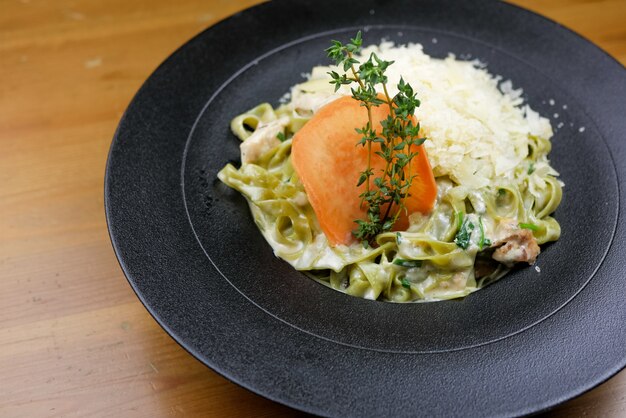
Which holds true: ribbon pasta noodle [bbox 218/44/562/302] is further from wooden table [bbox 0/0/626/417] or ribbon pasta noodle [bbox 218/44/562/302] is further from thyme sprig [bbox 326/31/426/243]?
wooden table [bbox 0/0/626/417]

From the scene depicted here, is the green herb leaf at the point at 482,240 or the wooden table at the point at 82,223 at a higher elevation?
the green herb leaf at the point at 482,240

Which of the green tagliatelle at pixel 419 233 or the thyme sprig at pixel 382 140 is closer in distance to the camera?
the thyme sprig at pixel 382 140

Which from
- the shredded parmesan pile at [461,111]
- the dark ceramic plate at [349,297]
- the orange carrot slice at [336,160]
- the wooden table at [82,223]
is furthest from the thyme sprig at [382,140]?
the wooden table at [82,223]

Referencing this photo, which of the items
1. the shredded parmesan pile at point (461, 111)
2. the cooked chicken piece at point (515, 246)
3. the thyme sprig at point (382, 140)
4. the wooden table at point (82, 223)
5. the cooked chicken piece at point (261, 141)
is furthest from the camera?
the cooked chicken piece at point (261, 141)

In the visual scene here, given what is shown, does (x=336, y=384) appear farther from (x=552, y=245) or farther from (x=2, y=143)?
(x=2, y=143)

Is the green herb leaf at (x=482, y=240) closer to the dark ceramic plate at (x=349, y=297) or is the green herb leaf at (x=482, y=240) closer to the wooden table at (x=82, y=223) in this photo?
the dark ceramic plate at (x=349, y=297)

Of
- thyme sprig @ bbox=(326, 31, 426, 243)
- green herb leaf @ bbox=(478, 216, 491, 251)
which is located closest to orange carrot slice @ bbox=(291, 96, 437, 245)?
thyme sprig @ bbox=(326, 31, 426, 243)
